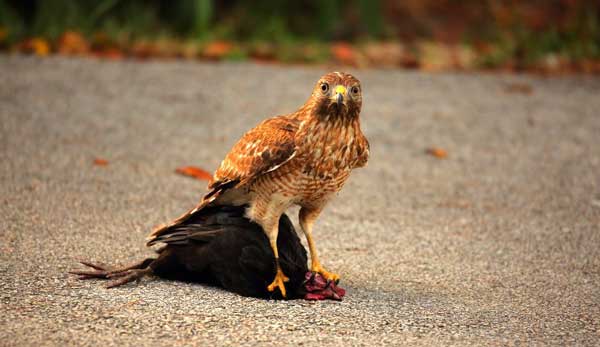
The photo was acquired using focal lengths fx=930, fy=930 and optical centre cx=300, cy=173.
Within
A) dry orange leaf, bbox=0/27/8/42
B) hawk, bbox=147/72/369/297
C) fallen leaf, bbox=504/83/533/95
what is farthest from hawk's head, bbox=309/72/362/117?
dry orange leaf, bbox=0/27/8/42

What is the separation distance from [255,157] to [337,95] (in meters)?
0.49

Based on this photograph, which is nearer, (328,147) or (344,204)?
(328,147)

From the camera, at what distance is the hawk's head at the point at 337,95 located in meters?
4.21

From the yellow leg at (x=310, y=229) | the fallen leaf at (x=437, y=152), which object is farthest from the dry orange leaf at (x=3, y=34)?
the yellow leg at (x=310, y=229)

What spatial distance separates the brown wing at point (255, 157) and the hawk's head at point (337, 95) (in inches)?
7.1

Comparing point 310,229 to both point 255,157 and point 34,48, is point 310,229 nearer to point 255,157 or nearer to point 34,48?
point 255,157

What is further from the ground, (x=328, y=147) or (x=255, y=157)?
(x=328, y=147)

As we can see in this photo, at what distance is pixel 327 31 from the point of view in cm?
1080

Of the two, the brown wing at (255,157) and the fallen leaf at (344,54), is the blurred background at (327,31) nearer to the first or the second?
the fallen leaf at (344,54)

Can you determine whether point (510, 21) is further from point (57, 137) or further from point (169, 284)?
point (169, 284)

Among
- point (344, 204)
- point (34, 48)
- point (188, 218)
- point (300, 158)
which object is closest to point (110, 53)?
point (34, 48)

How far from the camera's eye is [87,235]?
5.26 metres

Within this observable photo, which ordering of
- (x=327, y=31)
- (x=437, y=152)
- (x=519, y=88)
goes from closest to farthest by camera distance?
1. (x=437, y=152)
2. (x=519, y=88)
3. (x=327, y=31)

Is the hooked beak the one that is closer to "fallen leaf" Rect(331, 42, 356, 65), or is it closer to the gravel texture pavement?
the gravel texture pavement
